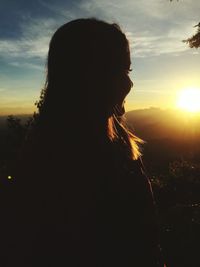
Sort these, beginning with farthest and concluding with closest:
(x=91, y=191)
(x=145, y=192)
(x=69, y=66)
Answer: (x=145, y=192) → (x=69, y=66) → (x=91, y=191)

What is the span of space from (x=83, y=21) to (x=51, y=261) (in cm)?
111

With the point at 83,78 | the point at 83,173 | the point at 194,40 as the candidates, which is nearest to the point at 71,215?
the point at 83,173

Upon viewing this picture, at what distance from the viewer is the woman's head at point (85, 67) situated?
5.43ft

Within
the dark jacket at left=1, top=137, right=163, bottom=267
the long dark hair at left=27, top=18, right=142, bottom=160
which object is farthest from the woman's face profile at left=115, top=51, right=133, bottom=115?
the dark jacket at left=1, top=137, right=163, bottom=267

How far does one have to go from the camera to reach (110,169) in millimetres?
1632

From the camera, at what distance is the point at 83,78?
1.66m

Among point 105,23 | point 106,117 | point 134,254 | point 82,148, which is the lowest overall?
point 134,254

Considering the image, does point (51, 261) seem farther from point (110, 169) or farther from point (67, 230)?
point (110, 169)

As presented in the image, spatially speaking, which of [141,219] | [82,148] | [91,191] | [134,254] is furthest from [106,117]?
[134,254]

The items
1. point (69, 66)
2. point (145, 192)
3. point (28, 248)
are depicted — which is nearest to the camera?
point (28, 248)

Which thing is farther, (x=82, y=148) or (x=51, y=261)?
(x=82, y=148)

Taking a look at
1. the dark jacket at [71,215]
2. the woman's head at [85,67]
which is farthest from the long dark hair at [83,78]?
the dark jacket at [71,215]

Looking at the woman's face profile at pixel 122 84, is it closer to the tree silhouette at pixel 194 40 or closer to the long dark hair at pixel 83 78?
the long dark hair at pixel 83 78

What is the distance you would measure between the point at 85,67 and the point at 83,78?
53 millimetres
